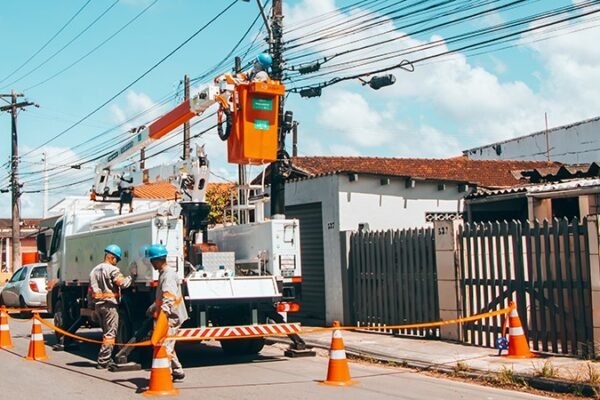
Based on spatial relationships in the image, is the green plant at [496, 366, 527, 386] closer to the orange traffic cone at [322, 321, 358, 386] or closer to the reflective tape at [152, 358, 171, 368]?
the orange traffic cone at [322, 321, 358, 386]

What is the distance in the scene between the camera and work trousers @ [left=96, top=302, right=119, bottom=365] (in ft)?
37.9

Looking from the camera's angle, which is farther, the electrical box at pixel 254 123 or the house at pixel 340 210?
the house at pixel 340 210

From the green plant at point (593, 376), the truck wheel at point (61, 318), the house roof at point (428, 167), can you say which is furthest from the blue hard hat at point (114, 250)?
the house roof at point (428, 167)

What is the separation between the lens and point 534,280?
37.6ft

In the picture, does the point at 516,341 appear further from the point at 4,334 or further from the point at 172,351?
the point at 4,334

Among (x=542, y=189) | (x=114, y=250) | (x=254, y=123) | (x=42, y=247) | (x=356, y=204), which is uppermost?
(x=254, y=123)

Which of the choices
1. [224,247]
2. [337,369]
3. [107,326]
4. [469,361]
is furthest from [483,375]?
[107,326]

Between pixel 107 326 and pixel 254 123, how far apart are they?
12.8ft

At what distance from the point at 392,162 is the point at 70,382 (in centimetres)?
1496

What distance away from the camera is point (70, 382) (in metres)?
10.4

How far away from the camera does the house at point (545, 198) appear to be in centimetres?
1673

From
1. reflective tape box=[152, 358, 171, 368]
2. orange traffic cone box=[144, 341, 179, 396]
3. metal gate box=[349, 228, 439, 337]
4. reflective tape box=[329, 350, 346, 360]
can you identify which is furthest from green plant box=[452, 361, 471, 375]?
reflective tape box=[152, 358, 171, 368]

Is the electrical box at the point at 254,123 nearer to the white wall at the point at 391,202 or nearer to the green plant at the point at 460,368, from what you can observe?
the green plant at the point at 460,368

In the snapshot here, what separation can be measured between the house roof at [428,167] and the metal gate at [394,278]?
5.08 meters
